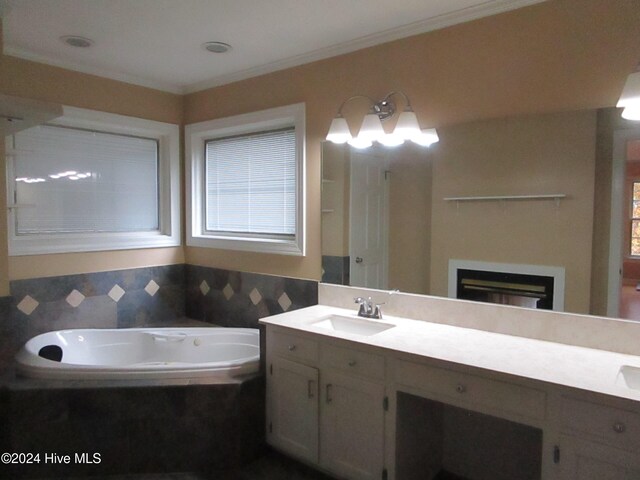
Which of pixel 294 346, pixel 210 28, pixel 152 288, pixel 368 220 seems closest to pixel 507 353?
pixel 294 346

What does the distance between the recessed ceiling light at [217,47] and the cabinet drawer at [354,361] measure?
194 cm

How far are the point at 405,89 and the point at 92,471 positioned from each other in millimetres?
2715

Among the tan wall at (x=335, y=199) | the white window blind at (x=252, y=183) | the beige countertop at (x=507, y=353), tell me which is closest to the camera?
the beige countertop at (x=507, y=353)

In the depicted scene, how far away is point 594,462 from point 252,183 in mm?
2783

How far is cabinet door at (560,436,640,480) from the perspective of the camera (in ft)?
4.90

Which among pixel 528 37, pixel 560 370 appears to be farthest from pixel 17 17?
pixel 560 370

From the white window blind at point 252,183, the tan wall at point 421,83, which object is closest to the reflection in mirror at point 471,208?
the tan wall at point 421,83

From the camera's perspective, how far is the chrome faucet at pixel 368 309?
2.60 m

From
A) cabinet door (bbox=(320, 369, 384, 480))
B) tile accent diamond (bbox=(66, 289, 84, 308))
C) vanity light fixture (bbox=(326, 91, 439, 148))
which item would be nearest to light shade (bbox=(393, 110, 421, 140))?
vanity light fixture (bbox=(326, 91, 439, 148))

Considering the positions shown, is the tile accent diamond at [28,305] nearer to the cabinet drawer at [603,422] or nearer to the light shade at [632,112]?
the cabinet drawer at [603,422]

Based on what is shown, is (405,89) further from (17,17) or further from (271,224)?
(17,17)

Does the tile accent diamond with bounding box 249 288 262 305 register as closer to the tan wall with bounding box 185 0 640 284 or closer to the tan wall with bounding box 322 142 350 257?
the tan wall with bounding box 185 0 640 284

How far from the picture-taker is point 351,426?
2191 millimetres

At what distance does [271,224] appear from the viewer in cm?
345
